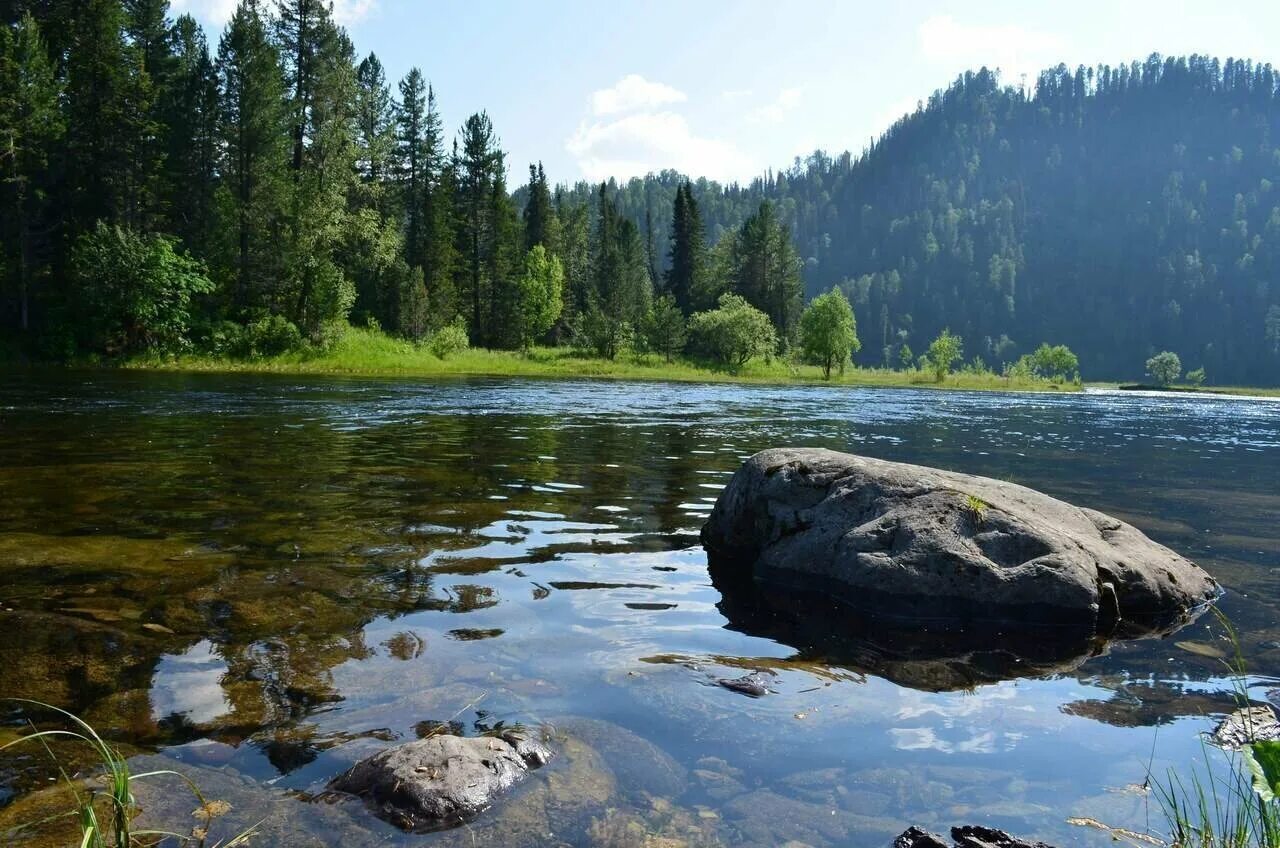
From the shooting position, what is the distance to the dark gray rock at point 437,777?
3.54 metres

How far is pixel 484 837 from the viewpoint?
3412mm

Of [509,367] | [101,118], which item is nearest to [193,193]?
[101,118]

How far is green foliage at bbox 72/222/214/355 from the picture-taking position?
46031mm

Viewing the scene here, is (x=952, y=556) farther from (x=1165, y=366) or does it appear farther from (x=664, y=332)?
(x=1165, y=366)

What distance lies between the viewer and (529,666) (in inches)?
214

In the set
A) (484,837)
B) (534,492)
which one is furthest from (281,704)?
(534,492)

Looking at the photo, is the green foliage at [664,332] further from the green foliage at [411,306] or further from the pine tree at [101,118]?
the pine tree at [101,118]

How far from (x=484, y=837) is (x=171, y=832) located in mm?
1199

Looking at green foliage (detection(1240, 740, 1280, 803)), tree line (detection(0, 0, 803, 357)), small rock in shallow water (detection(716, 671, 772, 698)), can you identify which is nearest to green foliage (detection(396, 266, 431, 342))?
tree line (detection(0, 0, 803, 357))

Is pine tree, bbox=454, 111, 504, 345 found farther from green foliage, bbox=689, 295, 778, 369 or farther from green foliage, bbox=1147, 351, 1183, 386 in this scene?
green foliage, bbox=1147, 351, 1183, 386

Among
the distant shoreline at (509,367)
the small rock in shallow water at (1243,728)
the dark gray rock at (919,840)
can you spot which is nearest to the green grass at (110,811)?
the dark gray rock at (919,840)

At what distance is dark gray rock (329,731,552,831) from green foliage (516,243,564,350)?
75323 mm

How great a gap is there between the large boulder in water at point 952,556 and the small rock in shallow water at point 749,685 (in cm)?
227

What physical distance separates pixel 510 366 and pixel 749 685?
6290 cm
